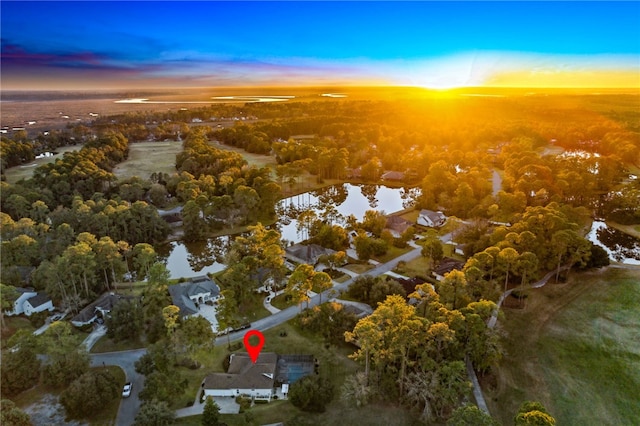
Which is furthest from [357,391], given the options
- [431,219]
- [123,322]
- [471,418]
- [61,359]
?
[431,219]

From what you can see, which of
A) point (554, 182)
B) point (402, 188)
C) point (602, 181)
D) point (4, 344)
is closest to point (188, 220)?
point (4, 344)

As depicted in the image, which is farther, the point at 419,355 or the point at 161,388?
the point at 419,355

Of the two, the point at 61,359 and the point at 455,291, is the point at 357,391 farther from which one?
the point at 61,359

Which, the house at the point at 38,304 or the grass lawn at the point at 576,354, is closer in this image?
the grass lawn at the point at 576,354

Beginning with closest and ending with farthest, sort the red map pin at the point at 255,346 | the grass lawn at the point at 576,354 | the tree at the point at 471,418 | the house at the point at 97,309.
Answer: the tree at the point at 471,418 < the grass lawn at the point at 576,354 < the red map pin at the point at 255,346 < the house at the point at 97,309

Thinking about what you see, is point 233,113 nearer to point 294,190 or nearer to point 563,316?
point 294,190

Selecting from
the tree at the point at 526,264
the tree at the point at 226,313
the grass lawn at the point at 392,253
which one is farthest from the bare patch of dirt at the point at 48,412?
the tree at the point at 526,264

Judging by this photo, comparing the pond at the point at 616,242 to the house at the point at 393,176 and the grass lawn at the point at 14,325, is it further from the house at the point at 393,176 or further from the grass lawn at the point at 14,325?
the grass lawn at the point at 14,325
